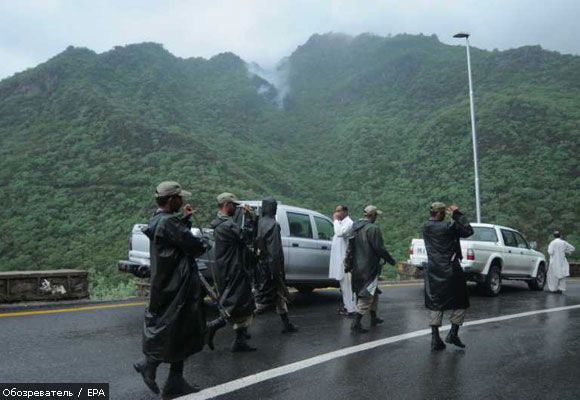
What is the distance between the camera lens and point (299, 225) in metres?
10.2

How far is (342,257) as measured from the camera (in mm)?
9172

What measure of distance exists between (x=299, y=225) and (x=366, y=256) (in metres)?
2.65

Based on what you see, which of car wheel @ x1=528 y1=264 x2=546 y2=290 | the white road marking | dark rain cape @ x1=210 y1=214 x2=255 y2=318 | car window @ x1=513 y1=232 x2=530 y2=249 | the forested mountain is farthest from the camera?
the forested mountain

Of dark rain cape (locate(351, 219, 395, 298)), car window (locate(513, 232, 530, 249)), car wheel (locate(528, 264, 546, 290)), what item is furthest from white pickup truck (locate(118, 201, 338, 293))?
car wheel (locate(528, 264, 546, 290))

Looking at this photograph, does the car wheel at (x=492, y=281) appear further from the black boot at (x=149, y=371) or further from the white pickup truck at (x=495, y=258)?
the black boot at (x=149, y=371)

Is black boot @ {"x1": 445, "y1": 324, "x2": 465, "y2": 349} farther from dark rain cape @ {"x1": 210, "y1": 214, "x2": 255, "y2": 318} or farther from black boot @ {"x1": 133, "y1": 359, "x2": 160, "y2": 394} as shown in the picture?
black boot @ {"x1": 133, "y1": 359, "x2": 160, "y2": 394}

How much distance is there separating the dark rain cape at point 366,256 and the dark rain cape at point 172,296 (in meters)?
3.68

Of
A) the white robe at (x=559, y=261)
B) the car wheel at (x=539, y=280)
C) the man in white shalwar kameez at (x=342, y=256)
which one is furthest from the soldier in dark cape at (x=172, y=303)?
the car wheel at (x=539, y=280)

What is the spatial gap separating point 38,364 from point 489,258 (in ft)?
34.5

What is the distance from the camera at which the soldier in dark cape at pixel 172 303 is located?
4.21 meters

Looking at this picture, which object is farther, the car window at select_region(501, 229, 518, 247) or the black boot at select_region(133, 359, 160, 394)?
the car window at select_region(501, 229, 518, 247)

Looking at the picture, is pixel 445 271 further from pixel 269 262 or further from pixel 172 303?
pixel 172 303

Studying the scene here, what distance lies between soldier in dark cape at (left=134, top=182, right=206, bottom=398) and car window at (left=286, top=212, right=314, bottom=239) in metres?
5.60

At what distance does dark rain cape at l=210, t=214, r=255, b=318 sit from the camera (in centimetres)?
591
